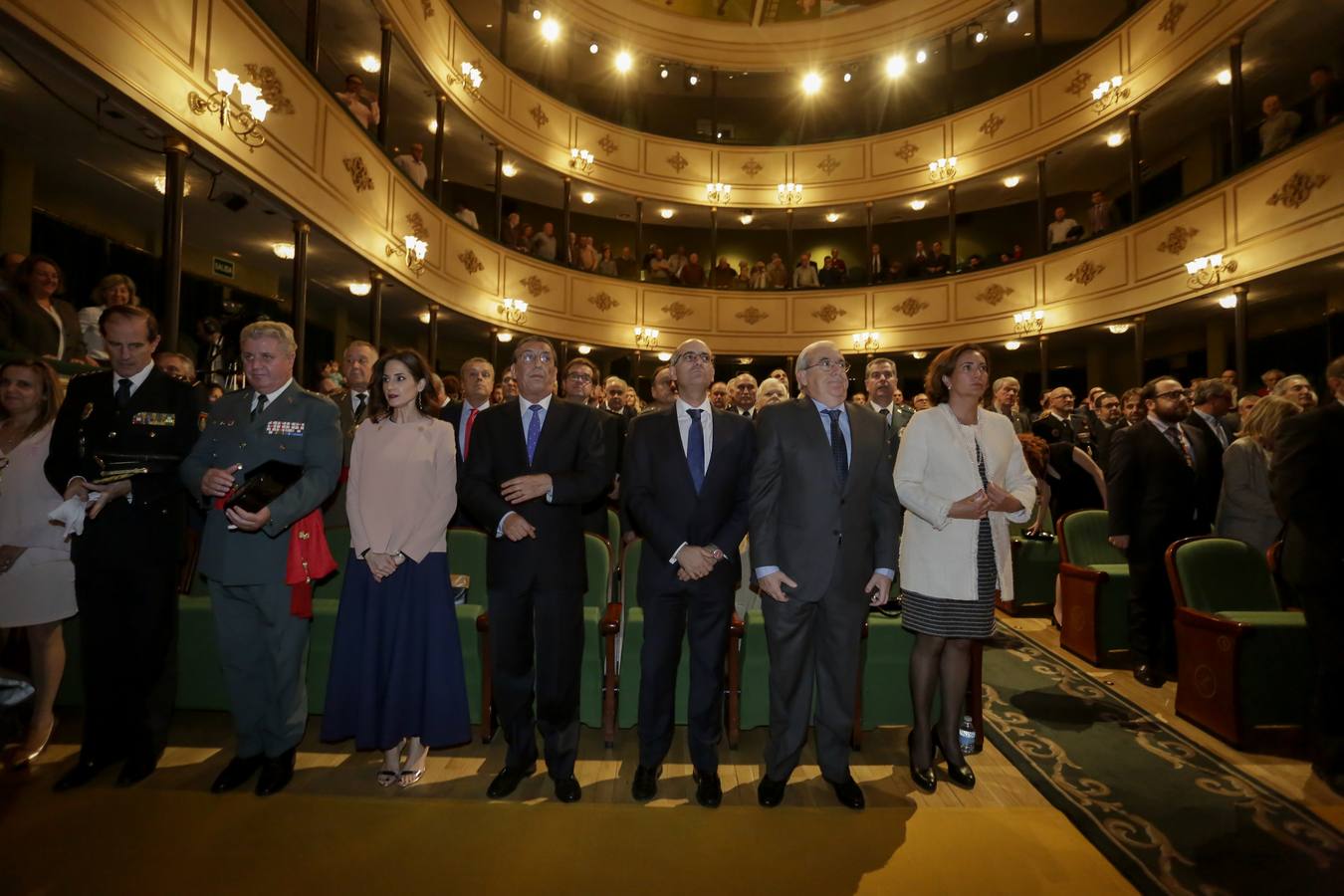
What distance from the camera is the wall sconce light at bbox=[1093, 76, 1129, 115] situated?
30.8 ft

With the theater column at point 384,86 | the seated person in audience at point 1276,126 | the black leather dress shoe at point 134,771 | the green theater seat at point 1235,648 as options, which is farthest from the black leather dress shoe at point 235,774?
the seated person in audience at point 1276,126

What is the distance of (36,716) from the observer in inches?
104

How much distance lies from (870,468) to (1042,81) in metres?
11.4

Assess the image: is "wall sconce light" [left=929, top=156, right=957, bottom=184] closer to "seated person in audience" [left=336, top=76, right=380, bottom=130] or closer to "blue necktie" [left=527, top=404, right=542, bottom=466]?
"seated person in audience" [left=336, top=76, right=380, bottom=130]

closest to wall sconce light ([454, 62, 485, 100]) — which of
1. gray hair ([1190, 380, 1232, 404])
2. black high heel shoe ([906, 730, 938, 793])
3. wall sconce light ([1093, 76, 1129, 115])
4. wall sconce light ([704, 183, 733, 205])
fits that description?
wall sconce light ([704, 183, 733, 205])

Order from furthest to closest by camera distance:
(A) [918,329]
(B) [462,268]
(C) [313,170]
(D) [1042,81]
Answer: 1. (A) [918,329]
2. (D) [1042,81]
3. (B) [462,268]
4. (C) [313,170]

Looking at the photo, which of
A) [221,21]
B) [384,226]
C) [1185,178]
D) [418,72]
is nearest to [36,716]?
[221,21]

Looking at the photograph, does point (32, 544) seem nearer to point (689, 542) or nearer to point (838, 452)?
point (689, 542)

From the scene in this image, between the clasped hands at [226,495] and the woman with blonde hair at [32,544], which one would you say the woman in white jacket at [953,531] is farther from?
the woman with blonde hair at [32,544]

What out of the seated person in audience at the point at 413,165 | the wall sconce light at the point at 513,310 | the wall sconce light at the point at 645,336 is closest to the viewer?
the seated person in audience at the point at 413,165

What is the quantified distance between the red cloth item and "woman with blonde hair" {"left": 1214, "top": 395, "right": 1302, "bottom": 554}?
14.3ft

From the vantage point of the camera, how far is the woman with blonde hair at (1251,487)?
3.47 m

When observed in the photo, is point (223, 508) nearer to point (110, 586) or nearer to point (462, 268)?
point (110, 586)

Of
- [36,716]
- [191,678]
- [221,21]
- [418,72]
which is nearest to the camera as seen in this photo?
[36,716]
